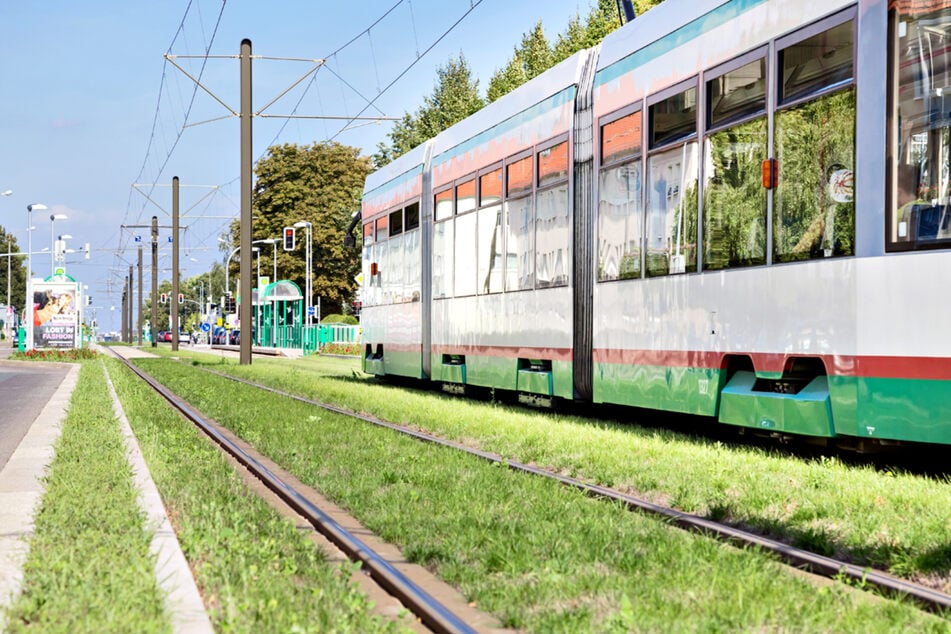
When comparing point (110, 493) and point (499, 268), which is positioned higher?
point (499, 268)

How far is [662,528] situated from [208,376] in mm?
22350

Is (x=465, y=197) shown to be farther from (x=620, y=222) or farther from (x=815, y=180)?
(x=815, y=180)

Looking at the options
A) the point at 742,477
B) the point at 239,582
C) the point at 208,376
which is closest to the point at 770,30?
the point at 742,477

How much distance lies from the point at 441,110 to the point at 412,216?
2073 inches

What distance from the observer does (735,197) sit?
33.7 ft

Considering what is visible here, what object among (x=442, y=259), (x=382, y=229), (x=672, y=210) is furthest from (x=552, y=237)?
(x=382, y=229)

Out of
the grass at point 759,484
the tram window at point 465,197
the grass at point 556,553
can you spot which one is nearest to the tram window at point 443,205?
the tram window at point 465,197

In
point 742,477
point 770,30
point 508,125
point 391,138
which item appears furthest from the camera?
point 391,138

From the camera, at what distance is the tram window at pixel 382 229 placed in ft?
74.4

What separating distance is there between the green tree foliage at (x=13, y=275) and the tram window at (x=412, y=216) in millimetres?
119793

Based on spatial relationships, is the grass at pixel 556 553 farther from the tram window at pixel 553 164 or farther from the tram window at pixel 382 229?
the tram window at pixel 382 229

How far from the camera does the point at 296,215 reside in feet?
270

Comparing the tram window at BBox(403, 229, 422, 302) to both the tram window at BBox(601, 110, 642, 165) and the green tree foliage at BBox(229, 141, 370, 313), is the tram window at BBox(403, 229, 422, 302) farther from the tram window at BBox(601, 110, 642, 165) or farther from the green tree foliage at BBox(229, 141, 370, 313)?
the green tree foliage at BBox(229, 141, 370, 313)

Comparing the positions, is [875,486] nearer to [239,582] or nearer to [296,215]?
[239,582]
